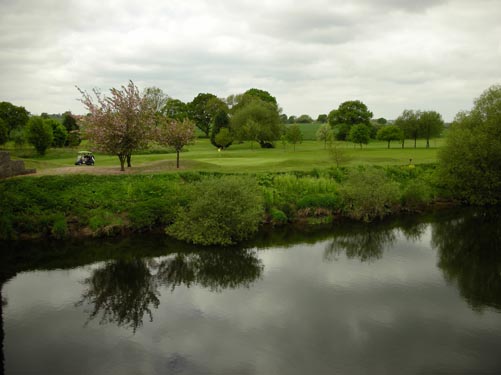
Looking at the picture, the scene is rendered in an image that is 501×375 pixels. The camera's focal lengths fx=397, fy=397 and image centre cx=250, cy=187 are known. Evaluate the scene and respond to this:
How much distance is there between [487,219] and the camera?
31547mm

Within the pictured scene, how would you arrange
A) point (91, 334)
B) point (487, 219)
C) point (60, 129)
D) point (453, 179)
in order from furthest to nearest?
point (60, 129) < point (453, 179) < point (487, 219) < point (91, 334)

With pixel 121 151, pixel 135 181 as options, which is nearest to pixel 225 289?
pixel 135 181

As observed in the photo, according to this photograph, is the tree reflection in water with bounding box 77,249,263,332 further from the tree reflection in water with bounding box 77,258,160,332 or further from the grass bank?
the grass bank

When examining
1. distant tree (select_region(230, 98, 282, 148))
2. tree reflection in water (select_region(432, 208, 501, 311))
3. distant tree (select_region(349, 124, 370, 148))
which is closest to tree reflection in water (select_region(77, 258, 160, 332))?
tree reflection in water (select_region(432, 208, 501, 311))

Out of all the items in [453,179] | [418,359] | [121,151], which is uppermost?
[121,151]

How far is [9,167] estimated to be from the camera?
28922 millimetres

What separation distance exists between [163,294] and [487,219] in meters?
26.6

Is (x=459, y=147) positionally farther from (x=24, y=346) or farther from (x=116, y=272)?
(x=24, y=346)

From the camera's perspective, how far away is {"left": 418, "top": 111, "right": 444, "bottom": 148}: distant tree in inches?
3027

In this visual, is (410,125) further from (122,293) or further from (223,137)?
(122,293)

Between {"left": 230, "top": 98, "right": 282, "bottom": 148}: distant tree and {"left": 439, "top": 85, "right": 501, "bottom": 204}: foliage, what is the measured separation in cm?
3728

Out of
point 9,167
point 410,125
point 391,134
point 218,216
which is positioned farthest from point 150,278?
point 410,125

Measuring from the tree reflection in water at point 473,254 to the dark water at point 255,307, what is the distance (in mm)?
130

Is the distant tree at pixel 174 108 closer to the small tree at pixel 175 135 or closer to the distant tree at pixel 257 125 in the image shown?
the distant tree at pixel 257 125
